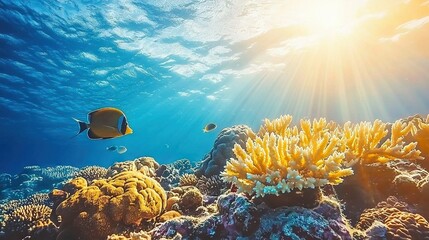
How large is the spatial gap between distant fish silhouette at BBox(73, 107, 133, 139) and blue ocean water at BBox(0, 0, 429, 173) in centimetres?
1290

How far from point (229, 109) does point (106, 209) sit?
4706 centimetres

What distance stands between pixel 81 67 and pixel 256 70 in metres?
17.0

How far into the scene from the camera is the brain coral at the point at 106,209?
3846mm

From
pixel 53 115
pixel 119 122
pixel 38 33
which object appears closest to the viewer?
pixel 119 122

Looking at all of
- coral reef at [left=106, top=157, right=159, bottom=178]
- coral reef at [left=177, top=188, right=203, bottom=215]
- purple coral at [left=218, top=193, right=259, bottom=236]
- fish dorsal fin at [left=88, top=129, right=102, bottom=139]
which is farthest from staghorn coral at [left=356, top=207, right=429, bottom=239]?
coral reef at [left=106, top=157, right=159, bottom=178]

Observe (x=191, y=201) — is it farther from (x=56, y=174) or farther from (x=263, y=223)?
(x=56, y=174)

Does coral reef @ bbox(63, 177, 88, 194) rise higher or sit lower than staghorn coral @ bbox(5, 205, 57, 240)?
higher

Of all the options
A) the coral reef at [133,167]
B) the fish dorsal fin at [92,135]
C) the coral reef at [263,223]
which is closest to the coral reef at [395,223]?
the coral reef at [263,223]

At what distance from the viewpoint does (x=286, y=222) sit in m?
2.39

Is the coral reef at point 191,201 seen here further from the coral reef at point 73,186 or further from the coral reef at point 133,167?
the coral reef at point 133,167

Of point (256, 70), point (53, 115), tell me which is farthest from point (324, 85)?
point (53, 115)

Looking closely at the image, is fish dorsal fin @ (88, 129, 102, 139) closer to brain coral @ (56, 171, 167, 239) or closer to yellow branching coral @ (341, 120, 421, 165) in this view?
brain coral @ (56, 171, 167, 239)

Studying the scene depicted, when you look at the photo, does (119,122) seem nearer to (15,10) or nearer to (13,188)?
(15,10)

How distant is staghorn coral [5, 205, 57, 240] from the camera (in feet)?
15.8
